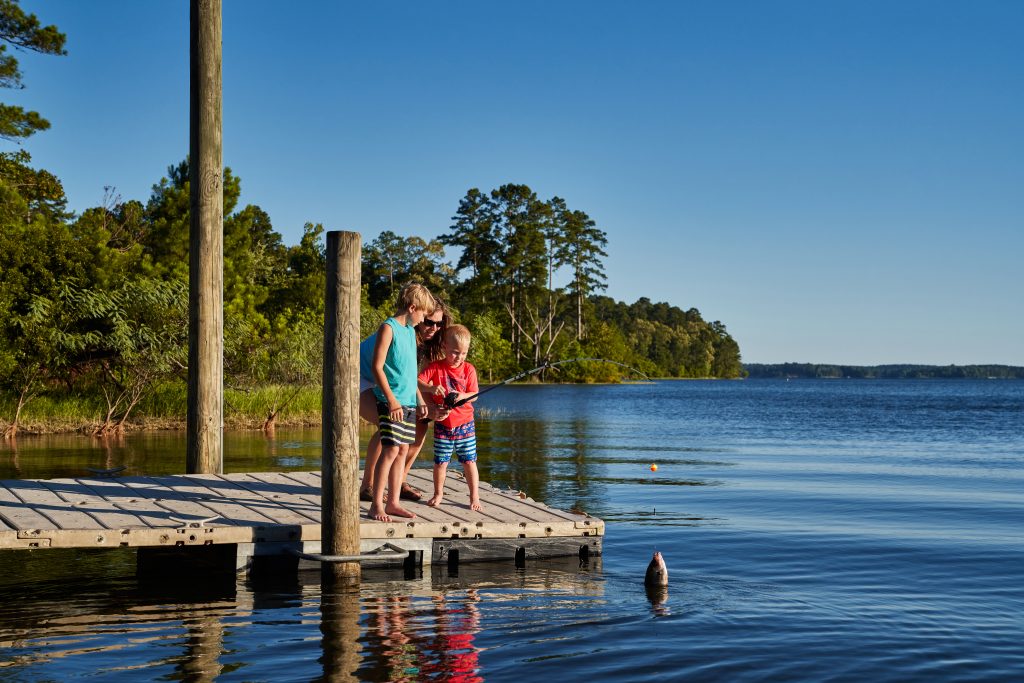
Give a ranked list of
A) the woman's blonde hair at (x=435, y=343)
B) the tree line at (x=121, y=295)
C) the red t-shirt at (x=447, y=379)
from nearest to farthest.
→ the woman's blonde hair at (x=435, y=343)
the red t-shirt at (x=447, y=379)
the tree line at (x=121, y=295)

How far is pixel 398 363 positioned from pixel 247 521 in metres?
1.70

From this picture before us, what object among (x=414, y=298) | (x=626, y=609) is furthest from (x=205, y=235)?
(x=626, y=609)

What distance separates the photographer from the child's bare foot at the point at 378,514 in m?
8.27

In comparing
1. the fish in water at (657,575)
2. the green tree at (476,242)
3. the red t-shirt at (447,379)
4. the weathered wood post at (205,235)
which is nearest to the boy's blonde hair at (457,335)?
the red t-shirt at (447,379)

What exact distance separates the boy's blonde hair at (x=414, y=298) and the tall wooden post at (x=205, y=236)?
8.84 ft

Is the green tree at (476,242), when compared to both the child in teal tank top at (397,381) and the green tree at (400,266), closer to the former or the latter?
the green tree at (400,266)

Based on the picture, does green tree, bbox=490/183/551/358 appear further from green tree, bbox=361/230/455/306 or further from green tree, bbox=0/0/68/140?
green tree, bbox=0/0/68/140

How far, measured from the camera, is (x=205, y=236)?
10.2m

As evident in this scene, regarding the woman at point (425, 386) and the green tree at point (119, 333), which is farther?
the green tree at point (119, 333)

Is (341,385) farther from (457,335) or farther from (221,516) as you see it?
(221,516)

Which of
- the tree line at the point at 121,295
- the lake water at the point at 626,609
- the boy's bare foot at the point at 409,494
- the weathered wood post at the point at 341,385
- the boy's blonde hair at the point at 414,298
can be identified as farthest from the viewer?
the tree line at the point at 121,295

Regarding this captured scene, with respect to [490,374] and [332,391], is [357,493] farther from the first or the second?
[490,374]

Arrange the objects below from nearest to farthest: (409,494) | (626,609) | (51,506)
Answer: (626,609) < (51,506) < (409,494)

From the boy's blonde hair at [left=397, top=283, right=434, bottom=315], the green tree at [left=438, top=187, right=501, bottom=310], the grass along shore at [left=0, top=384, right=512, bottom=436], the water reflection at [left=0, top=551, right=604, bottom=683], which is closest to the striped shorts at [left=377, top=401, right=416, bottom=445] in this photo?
the boy's blonde hair at [left=397, top=283, right=434, bottom=315]
